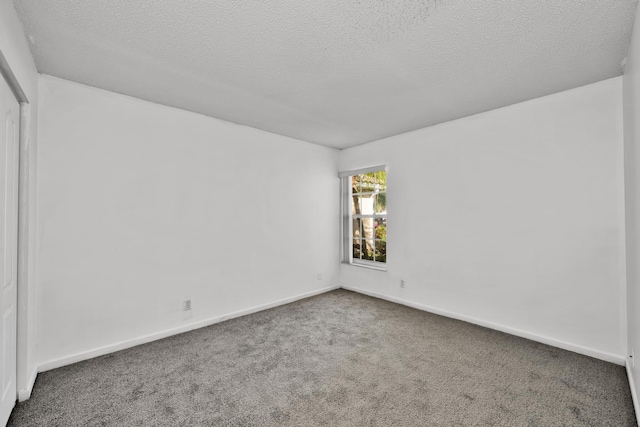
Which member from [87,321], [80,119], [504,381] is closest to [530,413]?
[504,381]

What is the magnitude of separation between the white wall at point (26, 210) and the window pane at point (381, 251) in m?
4.10

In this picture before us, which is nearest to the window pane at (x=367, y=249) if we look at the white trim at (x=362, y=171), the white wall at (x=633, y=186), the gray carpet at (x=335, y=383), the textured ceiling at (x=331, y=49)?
the white trim at (x=362, y=171)

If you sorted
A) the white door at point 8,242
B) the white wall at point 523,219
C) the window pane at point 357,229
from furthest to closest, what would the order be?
the window pane at point 357,229, the white wall at point 523,219, the white door at point 8,242

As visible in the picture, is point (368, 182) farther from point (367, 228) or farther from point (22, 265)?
point (22, 265)

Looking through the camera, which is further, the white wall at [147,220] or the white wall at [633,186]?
the white wall at [147,220]

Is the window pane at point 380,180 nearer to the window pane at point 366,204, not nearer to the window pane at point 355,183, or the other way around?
the window pane at point 366,204

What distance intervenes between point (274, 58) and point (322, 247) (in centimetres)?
319

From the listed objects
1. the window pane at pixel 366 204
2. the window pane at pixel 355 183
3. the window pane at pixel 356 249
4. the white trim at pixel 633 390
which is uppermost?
the window pane at pixel 355 183

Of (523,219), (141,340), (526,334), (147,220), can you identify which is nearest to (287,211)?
(147,220)

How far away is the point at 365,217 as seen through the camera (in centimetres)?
497

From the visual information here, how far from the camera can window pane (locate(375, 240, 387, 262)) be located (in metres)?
4.77

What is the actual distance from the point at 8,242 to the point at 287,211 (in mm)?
2935

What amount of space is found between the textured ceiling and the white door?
2.02 feet

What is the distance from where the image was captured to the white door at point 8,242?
1.67 m
